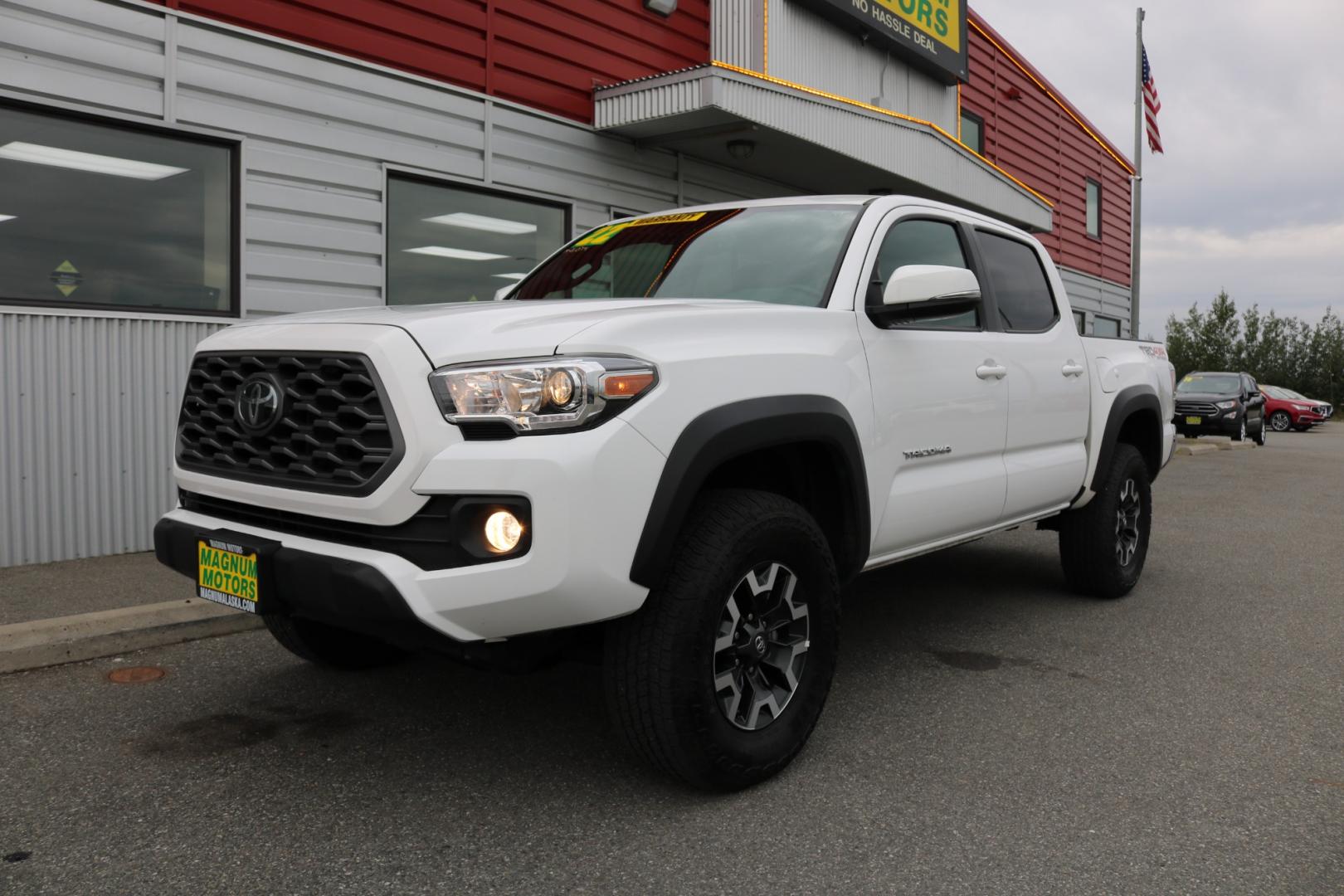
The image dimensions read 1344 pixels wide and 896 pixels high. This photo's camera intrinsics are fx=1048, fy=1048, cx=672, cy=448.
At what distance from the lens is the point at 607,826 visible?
2.82 metres

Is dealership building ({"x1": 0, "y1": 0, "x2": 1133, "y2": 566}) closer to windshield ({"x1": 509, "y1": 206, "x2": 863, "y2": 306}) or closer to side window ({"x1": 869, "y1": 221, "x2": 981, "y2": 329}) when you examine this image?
windshield ({"x1": 509, "y1": 206, "x2": 863, "y2": 306})

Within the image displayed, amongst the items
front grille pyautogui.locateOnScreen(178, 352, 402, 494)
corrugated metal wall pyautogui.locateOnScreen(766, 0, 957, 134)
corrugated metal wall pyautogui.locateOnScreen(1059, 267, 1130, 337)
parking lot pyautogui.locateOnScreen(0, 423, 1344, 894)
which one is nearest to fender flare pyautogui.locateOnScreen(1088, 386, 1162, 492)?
parking lot pyautogui.locateOnScreen(0, 423, 1344, 894)

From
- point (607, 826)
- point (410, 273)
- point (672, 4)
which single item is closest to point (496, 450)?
point (607, 826)

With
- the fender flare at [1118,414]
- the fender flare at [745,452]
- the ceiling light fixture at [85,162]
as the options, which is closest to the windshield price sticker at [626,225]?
the fender flare at [745,452]

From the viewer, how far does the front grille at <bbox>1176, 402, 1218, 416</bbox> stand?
69.5 feet

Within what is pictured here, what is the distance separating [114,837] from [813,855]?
1.81m

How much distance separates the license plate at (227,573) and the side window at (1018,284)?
3198 millimetres

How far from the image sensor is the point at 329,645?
13.1 feet

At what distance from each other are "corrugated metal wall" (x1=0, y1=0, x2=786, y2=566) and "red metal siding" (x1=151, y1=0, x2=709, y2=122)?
0.15m

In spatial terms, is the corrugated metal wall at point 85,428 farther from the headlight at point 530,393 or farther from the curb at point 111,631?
the headlight at point 530,393

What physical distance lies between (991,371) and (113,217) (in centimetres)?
503

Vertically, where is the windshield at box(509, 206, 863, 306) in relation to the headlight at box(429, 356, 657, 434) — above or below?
above

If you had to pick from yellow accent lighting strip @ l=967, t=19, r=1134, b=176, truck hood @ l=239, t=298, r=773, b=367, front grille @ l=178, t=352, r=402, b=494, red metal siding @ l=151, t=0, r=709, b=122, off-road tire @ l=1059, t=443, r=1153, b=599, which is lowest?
off-road tire @ l=1059, t=443, r=1153, b=599

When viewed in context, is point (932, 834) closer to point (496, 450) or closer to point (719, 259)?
point (496, 450)
